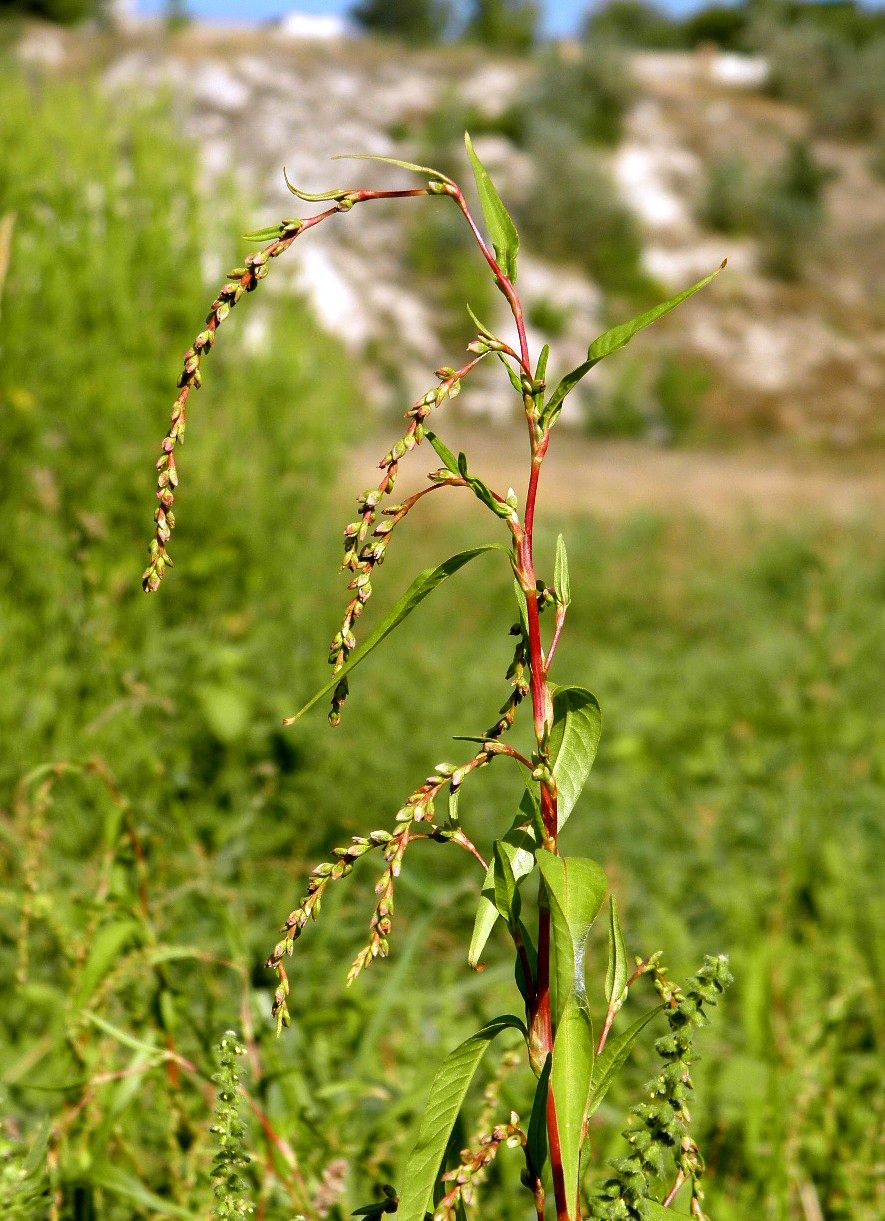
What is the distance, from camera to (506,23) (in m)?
26.3

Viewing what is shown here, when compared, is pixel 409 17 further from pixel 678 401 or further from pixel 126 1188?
pixel 126 1188

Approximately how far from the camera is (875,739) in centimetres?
404

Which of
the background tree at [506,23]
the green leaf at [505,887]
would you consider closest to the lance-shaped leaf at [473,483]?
the green leaf at [505,887]

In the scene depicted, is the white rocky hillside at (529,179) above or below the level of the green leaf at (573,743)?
above

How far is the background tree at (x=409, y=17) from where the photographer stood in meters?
27.8

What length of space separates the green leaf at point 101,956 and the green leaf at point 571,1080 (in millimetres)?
795

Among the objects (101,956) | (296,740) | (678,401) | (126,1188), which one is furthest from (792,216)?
(126,1188)

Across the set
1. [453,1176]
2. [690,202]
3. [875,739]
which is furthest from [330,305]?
[453,1176]

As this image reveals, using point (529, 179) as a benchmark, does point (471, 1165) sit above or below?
below

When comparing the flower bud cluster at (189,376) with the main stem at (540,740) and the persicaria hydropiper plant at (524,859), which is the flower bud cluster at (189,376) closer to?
the persicaria hydropiper plant at (524,859)

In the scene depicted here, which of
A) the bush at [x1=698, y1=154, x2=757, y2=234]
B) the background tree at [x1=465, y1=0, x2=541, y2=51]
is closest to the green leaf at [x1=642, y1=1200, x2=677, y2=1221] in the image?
the bush at [x1=698, y1=154, x2=757, y2=234]

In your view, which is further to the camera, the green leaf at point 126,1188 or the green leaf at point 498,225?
the green leaf at point 126,1188

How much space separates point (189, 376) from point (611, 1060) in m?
A: 0.53

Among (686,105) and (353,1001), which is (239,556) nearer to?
(353,1001)
